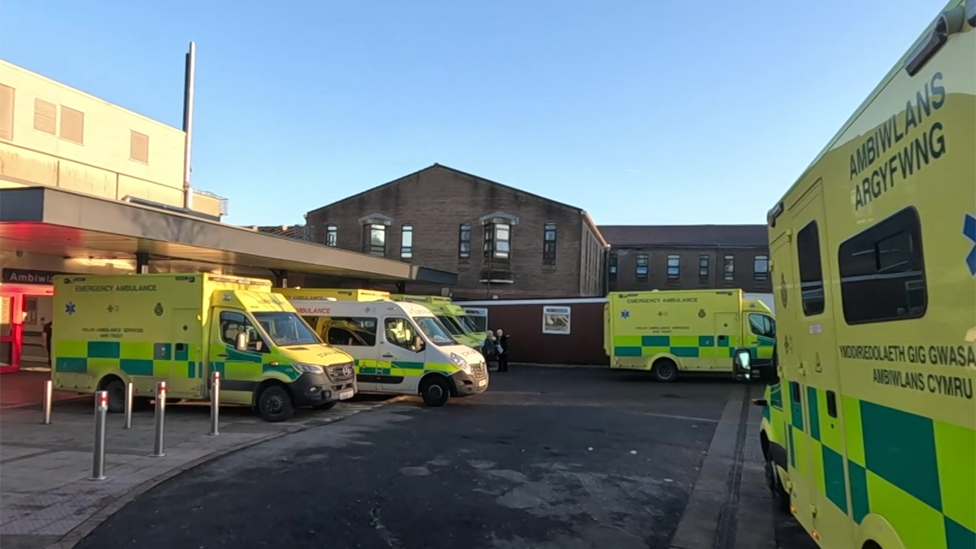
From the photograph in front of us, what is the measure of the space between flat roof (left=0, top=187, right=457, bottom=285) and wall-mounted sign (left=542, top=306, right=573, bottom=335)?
33.2 ft

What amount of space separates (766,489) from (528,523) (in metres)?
3.26

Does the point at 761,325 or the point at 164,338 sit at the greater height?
the point at 761,325

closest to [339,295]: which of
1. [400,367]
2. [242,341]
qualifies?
[400,367]

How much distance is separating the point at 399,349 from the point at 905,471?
12755 millimetres

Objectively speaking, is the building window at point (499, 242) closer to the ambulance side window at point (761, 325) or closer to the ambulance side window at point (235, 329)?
the ambulance side window at point (761, 325)

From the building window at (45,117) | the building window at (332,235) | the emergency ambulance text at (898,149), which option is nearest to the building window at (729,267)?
the building window at (332,235)

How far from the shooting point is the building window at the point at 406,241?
125 feet

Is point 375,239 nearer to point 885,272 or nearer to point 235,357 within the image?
point 235,357

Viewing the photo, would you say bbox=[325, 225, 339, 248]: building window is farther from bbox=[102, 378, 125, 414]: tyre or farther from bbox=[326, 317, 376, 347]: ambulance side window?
bbox=[102, 378, 125, 414]: tyre

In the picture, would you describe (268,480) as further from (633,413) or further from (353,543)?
(633,413)

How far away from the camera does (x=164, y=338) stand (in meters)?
13.1

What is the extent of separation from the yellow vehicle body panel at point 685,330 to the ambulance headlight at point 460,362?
810cm

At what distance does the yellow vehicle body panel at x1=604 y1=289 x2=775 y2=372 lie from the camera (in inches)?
793

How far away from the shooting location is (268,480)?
7906mm
